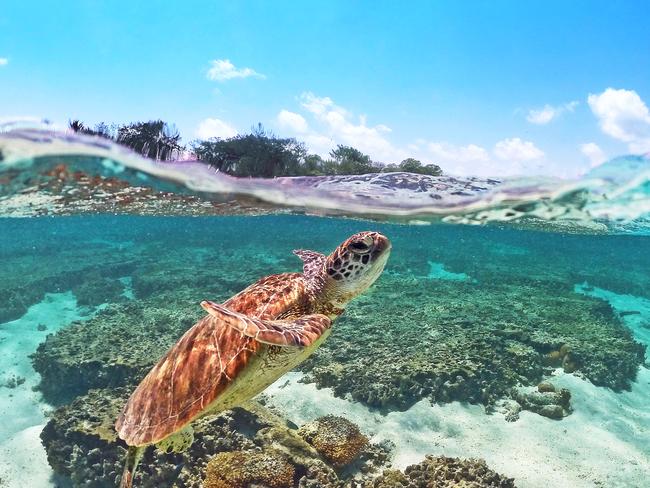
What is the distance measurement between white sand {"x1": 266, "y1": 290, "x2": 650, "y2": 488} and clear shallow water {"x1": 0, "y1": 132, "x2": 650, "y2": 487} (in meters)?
0.04

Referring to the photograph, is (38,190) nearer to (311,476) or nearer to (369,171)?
(369,171)

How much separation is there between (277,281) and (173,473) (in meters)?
3.82

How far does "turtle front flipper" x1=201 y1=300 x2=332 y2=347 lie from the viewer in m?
2.77

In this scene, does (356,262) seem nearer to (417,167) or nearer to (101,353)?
(101,353)

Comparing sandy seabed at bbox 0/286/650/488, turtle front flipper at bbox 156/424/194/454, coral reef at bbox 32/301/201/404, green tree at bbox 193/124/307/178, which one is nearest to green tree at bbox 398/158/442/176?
green tree at bbox 193/124/307/178

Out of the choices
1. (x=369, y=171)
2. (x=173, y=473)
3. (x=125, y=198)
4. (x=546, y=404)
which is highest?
(x=369, y=171)

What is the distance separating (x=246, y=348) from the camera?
3.45 m

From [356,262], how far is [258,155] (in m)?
9.50

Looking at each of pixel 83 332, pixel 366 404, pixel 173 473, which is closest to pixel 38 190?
pixel 83 332

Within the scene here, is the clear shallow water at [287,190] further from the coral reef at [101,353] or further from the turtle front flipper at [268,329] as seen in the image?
the turtle front flipper at [268,329]

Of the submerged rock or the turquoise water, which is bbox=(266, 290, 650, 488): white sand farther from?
the submerged rock

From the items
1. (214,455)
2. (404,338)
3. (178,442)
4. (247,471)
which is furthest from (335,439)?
(404,338)

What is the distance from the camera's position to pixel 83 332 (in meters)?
11.1

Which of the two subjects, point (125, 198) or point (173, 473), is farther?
point (125, 198)
